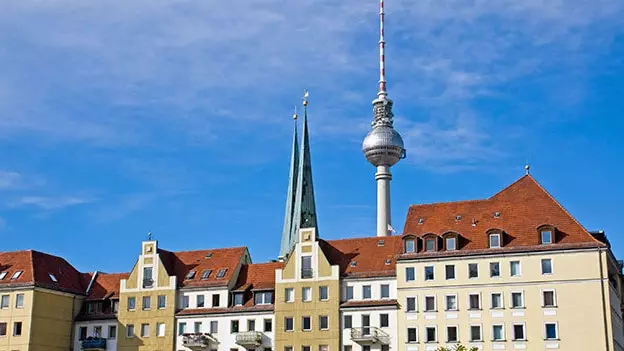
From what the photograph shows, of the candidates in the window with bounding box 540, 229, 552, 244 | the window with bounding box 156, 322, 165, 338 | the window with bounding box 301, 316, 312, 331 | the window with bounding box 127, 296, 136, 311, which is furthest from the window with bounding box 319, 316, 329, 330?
the window with bounding box 540, 229, 552, 244

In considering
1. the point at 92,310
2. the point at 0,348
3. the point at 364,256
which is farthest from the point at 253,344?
the point at 0,348

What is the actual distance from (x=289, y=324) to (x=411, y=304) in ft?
43.9

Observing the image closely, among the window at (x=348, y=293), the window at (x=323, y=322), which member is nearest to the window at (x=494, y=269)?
the window at (x=348, y=293)

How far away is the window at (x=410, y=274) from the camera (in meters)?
99.5

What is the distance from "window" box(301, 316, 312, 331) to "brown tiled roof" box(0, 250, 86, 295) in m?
29.2

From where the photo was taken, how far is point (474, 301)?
9694 cm

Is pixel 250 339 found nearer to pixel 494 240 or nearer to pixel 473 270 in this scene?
pixel 473 270

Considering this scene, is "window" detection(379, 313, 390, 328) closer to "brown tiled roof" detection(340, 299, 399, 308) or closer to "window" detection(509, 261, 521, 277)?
"brown tiled roof" detection(340, 299, 399, 308)

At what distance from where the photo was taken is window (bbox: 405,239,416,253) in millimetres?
100438

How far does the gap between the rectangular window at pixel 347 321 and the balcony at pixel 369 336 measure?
1180mm

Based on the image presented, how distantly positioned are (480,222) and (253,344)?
26836 mm

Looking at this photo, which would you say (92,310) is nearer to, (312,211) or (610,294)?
(610,294)

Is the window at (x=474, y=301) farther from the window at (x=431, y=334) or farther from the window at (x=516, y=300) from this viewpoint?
the window at (x=431, y=334)

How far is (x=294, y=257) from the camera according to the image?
106 meters
